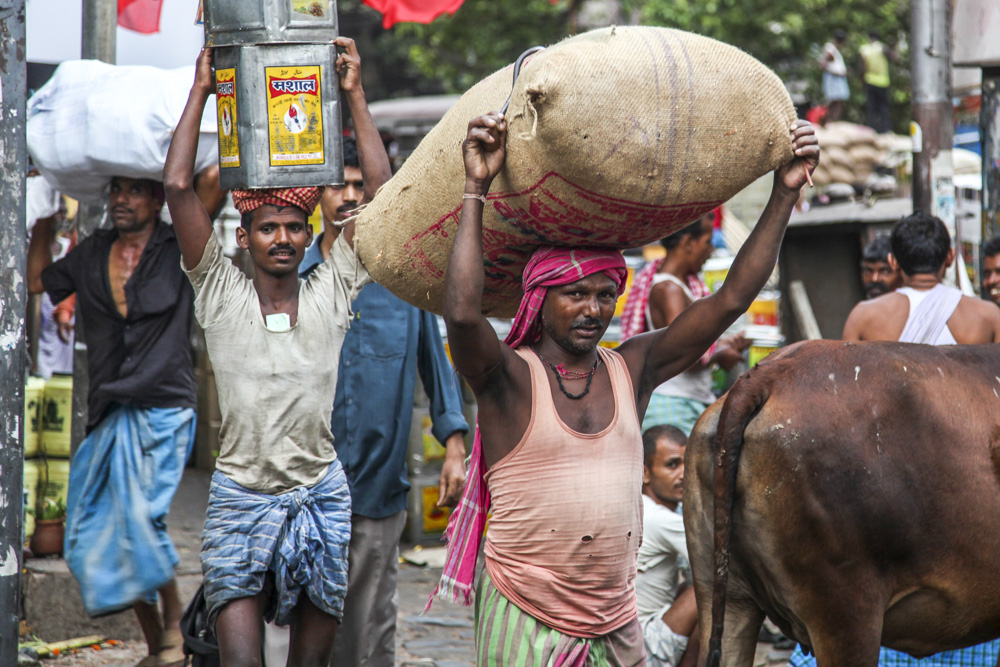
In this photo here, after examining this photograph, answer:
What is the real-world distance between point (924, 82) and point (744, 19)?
10.7 meters

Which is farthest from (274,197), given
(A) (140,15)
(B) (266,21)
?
(A) (140,15)

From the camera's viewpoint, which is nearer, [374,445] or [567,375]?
[567,375]

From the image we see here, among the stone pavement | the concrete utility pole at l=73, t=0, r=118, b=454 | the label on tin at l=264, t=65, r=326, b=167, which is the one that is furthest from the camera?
the concrete utility pole at l=73, t=0, r=118, b=454

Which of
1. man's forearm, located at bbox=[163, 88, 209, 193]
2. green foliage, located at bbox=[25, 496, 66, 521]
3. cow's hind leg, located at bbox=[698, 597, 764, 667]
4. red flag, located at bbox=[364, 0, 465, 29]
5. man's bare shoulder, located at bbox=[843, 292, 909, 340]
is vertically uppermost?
red flag, located at bbox=[364, 0, 465, 29]

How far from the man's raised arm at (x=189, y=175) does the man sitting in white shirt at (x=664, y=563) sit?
2.03 m

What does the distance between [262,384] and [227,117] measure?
2.73ft

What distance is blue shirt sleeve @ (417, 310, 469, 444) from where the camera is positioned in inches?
168

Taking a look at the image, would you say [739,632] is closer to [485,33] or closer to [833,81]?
[833,81]

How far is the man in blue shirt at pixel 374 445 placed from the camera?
13.2ft

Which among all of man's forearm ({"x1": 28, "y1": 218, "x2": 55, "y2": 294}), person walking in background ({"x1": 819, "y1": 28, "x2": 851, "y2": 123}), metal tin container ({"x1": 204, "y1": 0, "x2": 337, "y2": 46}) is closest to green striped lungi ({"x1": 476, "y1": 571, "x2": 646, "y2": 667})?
metal tin container ({"x1": 204, "y1": 0, "x2": 337, "y2": 46})

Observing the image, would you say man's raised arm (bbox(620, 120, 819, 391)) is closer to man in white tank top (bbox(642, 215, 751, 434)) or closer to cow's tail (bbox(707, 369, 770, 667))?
cow's tail (bbox(707, 369, 770, 667))

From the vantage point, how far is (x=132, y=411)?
4.49 m

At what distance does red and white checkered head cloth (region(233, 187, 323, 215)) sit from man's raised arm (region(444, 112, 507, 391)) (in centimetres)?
110

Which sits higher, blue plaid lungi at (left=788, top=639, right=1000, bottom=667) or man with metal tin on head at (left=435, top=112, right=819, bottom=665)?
man with metal tin on head at (left=435, top=112, right=819, bottom=665)
